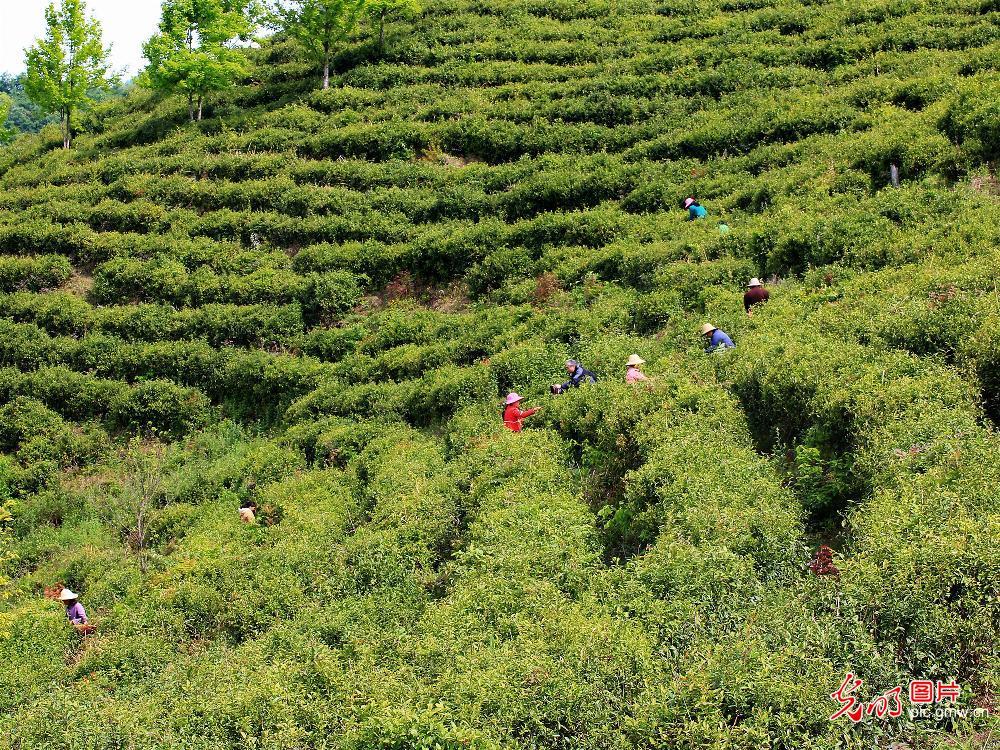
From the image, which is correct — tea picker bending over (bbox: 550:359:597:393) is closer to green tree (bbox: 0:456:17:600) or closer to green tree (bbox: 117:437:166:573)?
green tree (bbox: 117:437:166:573)

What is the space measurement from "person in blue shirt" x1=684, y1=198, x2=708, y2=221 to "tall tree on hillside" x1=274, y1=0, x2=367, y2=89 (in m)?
18.2

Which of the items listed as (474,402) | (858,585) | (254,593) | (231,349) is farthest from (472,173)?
(858,585)

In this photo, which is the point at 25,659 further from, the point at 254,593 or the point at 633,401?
the point at 633,401

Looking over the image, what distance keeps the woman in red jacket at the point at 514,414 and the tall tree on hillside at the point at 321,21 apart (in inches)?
879

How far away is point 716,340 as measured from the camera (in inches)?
525

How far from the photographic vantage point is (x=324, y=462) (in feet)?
55.1

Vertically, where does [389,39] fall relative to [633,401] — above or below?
above

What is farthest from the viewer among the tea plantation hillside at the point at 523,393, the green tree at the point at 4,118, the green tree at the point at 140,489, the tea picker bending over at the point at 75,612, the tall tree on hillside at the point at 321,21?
the green tree at the point at 4,118

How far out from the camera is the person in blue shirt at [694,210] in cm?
1931

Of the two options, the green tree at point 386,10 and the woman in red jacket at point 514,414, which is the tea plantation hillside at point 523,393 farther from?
the green tree at point 386,10

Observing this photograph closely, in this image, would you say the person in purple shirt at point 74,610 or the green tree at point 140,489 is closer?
the person in purple shirt at point 74,610

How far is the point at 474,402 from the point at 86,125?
2983 cm

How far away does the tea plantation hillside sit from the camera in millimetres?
7098

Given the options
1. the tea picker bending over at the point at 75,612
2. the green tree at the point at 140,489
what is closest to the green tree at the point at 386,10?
the green tree at the point at 140,489
